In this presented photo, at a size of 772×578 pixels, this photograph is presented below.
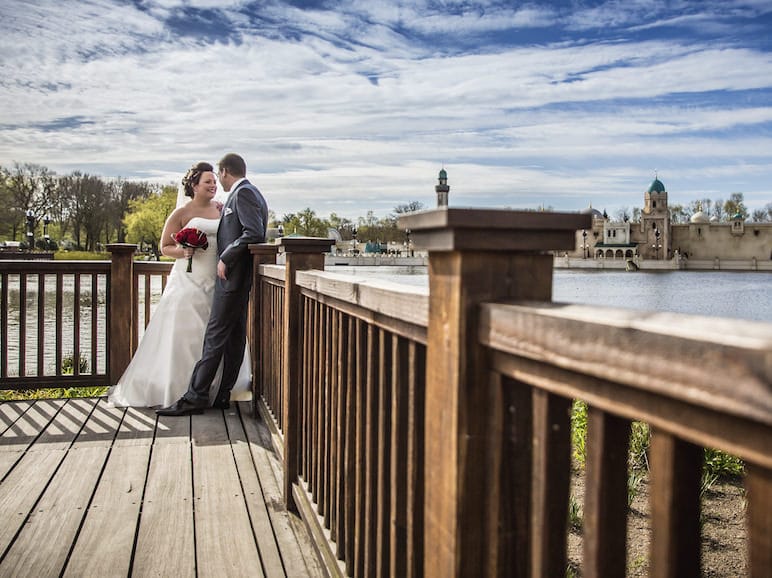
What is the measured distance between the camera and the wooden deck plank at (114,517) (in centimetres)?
253

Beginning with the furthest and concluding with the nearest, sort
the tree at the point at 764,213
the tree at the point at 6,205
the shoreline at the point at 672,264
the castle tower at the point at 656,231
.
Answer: the tree at the point at 764,213 < the castle tower at the point at 656,231 < the shoreline at the point at 672,264 < the tree at the point at 6,205

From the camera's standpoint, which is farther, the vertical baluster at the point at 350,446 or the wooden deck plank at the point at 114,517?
the wooden deck plank at the point at 114,517

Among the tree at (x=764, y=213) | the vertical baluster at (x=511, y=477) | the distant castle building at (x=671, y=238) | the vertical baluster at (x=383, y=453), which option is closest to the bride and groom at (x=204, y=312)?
the vertical baluster at (x=383, y=453)

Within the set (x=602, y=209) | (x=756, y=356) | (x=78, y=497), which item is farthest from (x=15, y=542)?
(x=602, y=209)

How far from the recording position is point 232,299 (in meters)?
4.79

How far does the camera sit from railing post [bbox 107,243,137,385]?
5.71 metres

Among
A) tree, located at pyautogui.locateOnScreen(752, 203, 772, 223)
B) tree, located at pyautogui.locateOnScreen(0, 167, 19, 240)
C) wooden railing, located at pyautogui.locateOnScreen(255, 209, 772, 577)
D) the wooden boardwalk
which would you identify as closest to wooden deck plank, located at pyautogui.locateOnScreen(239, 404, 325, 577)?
the wooden boardwalk

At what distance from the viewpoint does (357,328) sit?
2.01 m

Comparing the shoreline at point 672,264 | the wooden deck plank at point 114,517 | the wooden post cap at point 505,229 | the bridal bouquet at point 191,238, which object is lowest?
the wooden deck plank at point 114,517

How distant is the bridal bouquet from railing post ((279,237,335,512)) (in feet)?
6.86

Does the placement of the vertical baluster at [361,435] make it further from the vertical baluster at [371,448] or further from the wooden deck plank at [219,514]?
the wooden deck plank at [219,514]

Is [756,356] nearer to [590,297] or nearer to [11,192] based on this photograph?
[590,297]

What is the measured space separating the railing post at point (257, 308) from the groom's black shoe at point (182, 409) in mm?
397

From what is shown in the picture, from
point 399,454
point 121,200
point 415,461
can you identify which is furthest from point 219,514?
point 121,200
